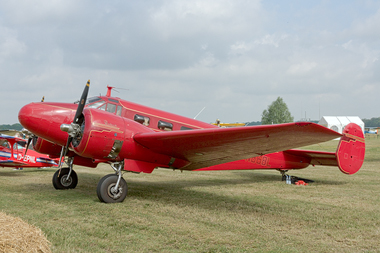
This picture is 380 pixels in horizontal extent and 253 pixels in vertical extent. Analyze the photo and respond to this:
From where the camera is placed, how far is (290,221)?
16.4 feet

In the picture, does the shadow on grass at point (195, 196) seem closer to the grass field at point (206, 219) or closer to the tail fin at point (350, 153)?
the grass field at point (206, 219)

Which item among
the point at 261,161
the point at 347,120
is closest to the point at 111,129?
the point at 261,161

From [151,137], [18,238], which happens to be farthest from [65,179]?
[18,238]

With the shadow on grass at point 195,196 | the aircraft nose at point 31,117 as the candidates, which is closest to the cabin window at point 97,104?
the aircraft nose at point 31,117

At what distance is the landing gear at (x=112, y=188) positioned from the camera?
606 centimetres

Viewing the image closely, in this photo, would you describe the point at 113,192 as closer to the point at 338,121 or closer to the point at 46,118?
the point at 46,118

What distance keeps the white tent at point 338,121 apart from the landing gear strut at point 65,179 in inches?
1986

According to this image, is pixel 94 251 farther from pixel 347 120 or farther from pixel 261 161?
pixel 347 120

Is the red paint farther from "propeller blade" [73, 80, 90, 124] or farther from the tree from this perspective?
the tree

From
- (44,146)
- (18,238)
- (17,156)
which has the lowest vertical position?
(17,156)

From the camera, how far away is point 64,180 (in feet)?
27.6

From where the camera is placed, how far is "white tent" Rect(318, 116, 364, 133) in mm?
51344

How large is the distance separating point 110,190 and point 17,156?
25.5 feet

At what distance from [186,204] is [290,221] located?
2265mm
